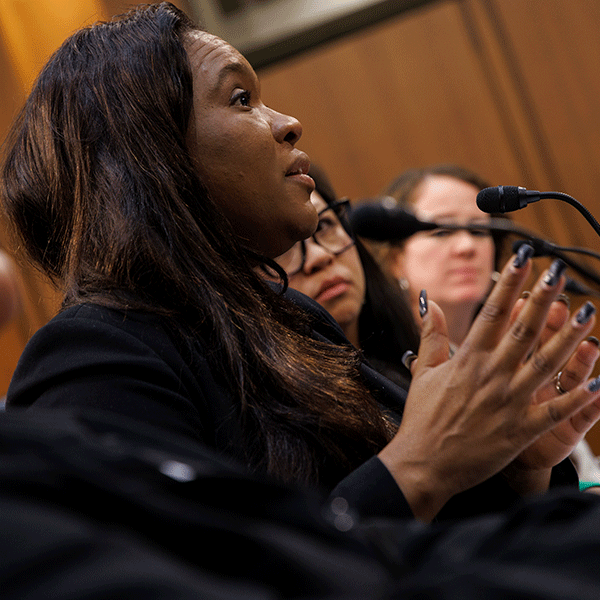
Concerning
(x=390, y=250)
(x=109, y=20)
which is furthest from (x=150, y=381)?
(x=390, y=250)

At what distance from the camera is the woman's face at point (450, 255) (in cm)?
182

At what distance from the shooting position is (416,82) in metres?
2.57

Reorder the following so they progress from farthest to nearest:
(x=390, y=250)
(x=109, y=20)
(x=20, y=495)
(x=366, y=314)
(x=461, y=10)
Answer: (x=461, y=10)
(x=390, y=250)
(x=366, y=314)
(x=109, y=20)
(x=20, y=495)

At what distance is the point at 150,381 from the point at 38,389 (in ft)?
0.35

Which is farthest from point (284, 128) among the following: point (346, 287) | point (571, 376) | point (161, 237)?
point (346, 287)

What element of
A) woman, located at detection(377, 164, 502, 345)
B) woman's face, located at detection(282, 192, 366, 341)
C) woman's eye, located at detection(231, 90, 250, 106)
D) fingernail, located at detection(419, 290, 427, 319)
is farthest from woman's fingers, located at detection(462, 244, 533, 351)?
woman, located at detection(377, 164, 502, 345)

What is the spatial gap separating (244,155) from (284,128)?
0.08 metres

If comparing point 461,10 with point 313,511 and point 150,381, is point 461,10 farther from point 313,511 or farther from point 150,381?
point 313,511

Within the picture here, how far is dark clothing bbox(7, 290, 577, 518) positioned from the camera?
622 millimetres

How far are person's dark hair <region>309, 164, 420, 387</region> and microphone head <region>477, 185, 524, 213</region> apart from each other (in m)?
0.51

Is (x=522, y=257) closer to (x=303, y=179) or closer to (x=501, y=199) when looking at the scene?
(x=501, y=199)

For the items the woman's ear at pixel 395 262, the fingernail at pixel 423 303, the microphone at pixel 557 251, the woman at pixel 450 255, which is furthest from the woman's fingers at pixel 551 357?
the woman's ear at pixel 395 262

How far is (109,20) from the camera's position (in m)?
0.95

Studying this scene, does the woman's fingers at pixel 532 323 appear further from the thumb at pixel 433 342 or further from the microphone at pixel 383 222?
the microphone at pixel 383 222
